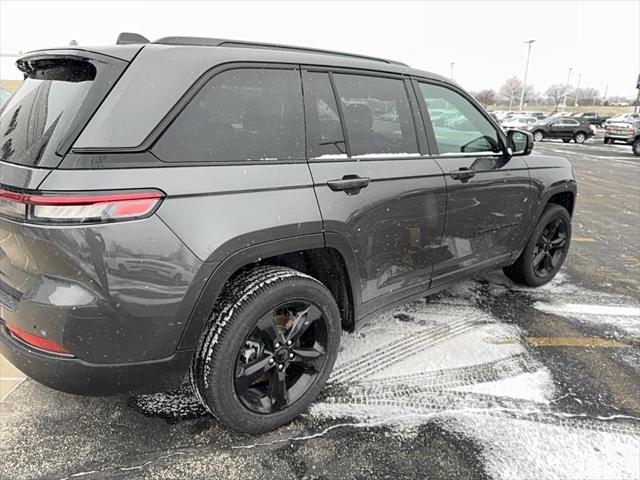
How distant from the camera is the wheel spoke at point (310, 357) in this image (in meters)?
2.27

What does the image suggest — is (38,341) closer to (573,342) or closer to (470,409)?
(470,409)

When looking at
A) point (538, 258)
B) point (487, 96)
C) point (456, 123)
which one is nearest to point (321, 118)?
point (456, 123)

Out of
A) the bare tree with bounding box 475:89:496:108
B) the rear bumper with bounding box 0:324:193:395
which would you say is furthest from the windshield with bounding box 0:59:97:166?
the bare tree with bounding box 475:89:496:108

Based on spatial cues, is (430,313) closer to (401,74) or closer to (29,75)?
(401,74)

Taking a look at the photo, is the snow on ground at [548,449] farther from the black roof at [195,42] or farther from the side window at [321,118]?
the black roof at [195,42]

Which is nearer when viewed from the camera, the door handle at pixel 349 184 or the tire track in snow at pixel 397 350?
the door handle at pixel 349 184

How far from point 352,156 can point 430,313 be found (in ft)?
5.52

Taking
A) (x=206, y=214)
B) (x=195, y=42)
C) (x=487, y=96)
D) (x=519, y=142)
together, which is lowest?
(x=206, y=214)

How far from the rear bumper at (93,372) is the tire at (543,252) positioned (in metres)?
3.06

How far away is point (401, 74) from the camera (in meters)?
2.81

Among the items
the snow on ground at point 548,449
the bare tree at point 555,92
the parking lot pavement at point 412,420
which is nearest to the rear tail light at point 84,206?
the parking lot pavement at point 412,420

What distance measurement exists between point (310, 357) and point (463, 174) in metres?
1.54

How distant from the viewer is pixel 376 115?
262 cm

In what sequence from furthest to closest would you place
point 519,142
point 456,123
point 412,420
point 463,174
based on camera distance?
point 519,142, point 456,123, point 463,174, point 412,420
